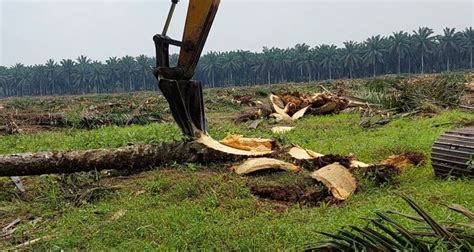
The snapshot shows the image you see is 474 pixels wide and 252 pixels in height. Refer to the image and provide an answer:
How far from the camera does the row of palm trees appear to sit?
68188 millimetres

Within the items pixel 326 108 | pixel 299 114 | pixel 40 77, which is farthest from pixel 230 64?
pixel 299 114

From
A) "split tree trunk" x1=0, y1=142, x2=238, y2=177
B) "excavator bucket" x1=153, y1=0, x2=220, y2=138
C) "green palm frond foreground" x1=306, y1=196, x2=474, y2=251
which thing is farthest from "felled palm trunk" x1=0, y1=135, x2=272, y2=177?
"green palm frond foreground" x1=306, y1=196, x2=474, y2=251

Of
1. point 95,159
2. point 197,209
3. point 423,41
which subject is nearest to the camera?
point 197,209

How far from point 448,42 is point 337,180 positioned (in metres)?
68.8

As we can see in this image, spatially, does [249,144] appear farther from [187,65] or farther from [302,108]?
[302,108]

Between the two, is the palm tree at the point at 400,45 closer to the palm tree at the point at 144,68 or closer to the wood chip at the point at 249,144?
the palm tree at the point at 144,68

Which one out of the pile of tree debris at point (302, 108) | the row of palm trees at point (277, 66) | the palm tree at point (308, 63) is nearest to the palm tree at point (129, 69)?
the row of palm trees at point (277, 66)

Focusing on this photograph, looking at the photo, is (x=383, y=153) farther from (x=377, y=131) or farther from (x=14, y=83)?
(x=14, y=83)

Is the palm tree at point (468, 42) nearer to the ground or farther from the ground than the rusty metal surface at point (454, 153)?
farther from the ground

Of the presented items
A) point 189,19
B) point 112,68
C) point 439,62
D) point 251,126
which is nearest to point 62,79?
point 112,68

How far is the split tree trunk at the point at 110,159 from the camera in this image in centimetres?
585

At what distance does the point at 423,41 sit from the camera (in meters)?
66.9

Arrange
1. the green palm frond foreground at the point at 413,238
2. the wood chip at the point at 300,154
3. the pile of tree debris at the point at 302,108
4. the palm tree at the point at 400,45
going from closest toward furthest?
1. the green palm frond foreground at the point at 413,238
2. the wood chip at the point at 300,154
3. the pile of tree debris at the point at 302,108
4. the palm tree at the point at 400,45

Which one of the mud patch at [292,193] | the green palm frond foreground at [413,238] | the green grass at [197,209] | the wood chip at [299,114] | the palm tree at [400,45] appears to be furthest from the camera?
the palm tree at [400,45]
